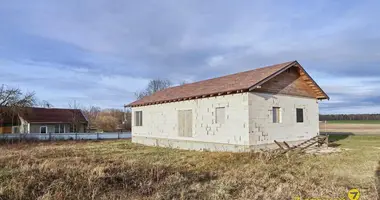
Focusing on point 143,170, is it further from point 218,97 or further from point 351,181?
point 218,97

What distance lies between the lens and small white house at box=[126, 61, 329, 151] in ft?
48.9

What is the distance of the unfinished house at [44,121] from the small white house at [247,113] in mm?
22234

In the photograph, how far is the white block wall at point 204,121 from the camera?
14.9 meters

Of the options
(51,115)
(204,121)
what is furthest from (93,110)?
(204,121)

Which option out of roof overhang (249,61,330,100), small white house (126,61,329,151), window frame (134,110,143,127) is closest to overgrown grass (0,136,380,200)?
small white house (126,61,329,151)

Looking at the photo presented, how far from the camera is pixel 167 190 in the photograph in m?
7.02

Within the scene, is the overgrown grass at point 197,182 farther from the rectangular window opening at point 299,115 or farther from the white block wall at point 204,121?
the rectangular window opening at point 299,115

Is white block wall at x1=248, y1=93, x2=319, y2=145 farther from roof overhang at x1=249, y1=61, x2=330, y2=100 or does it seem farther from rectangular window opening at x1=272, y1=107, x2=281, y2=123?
roof overhang at x1=249, y1=61, x2=330, y2=100

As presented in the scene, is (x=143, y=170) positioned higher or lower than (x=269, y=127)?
lower

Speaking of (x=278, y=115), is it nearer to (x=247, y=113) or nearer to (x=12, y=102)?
(x=247, y=113)

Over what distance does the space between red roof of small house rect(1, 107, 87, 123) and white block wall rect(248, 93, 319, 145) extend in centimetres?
2858

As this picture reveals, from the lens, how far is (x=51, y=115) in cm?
3834

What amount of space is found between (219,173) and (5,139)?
75.7 feet

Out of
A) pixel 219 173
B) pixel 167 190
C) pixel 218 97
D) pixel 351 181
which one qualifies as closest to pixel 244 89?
pixel 218 97
